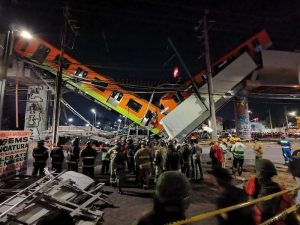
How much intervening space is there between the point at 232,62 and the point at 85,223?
53.7 feet

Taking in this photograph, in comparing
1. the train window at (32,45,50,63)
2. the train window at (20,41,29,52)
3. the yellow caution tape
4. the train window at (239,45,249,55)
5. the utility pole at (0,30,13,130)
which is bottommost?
the yellow caution tape

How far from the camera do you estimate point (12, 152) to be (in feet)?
25.8

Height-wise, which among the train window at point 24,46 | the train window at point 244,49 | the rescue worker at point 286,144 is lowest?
the rescue worker at point 286,144

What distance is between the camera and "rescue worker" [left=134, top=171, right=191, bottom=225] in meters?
1.74

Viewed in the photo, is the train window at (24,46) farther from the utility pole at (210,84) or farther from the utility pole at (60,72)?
the utility pole at (210,84)

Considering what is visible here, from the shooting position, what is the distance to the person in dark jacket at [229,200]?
2.66 m

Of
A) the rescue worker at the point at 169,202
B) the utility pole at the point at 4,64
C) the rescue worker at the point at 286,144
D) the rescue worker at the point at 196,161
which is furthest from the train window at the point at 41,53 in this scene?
the rescue worker at the point at 286,144

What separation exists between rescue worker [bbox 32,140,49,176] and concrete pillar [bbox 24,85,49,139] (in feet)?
36.8

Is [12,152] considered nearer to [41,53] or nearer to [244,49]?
[41,53]

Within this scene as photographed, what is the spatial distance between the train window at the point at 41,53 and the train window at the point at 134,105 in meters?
6.77

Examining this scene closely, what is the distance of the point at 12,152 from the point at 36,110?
13278 mm

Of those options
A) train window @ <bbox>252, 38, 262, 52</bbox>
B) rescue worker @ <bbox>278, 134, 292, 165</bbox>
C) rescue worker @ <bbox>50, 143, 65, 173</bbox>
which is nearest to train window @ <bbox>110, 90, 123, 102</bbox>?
rescue worker @ <bbox>50, 143, 65, 173</bbox>

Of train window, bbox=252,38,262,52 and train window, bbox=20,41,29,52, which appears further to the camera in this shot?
train window, bbox=252,38,262,52

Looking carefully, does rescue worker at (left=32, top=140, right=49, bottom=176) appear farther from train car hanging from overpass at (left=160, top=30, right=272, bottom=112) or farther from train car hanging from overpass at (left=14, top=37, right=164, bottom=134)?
train car hanging from overpass at (left=160, top=30, right=272, bottom=112)
